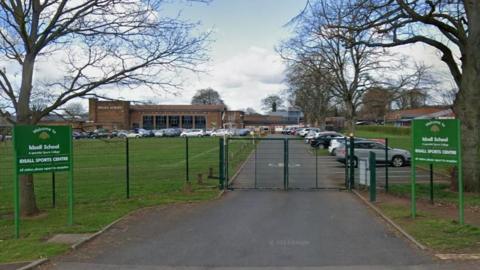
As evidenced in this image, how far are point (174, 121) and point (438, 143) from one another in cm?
11576

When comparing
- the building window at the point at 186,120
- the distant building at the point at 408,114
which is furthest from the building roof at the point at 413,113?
the building window at the point at 186,120

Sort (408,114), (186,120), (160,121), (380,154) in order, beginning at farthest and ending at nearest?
Answer: (186,120) → (160,121) → (408,114) → (380,154)

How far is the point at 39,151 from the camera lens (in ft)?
33.2

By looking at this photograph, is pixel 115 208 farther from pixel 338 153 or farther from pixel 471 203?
pixel 338 153

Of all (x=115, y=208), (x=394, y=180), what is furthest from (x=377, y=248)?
(x=394, y=180)

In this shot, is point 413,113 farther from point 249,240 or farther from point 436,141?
point 249,240

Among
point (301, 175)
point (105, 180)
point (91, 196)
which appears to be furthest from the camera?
point (301, 175)

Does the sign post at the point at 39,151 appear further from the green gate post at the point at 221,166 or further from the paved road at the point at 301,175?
the paved road at the point at 301,175

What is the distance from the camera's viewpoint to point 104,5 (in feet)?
41.2

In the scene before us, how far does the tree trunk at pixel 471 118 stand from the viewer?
51.0ft

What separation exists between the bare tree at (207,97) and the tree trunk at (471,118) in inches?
5137

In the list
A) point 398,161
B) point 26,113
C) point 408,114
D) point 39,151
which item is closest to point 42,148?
point 39,151

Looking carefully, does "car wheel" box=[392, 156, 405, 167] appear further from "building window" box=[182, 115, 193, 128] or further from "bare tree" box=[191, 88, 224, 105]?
"bare tree" box=[191, 88, 224, 105]

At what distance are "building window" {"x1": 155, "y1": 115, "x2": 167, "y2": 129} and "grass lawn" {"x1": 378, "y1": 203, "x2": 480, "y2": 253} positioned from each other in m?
114
